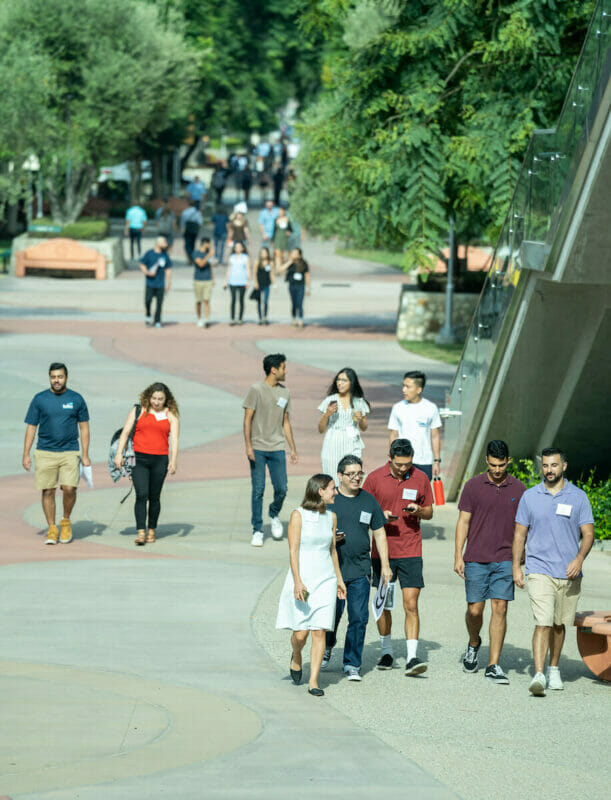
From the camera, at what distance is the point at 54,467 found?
45.7 feet

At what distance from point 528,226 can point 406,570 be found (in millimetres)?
5717

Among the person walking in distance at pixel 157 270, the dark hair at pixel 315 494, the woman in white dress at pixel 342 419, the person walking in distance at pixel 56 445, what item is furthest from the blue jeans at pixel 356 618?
the person walking in distance at pixel 157 270

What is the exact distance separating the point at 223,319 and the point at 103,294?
5756 millimetres

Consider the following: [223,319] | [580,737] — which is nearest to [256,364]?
[223,319]

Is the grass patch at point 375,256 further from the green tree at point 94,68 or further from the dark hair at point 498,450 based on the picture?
the dark hair at point 498,450

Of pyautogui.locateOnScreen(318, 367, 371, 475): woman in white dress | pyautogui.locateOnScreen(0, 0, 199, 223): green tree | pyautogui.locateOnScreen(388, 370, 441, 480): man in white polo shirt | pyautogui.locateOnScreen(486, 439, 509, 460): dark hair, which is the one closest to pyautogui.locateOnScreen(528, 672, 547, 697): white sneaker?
pyautogui.locateOnScreen(486, 439, 509, 460): dark hair

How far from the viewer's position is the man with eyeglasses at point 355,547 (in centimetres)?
994

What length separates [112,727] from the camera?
853cm

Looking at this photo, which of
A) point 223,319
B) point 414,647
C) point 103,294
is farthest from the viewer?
point 103,294

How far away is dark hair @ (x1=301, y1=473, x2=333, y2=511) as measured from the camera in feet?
31.6

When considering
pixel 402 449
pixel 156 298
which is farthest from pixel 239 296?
pixel 402 449

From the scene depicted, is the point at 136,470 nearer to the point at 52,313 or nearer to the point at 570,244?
the point at 570,244

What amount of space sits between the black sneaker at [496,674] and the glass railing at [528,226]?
17.2 feet

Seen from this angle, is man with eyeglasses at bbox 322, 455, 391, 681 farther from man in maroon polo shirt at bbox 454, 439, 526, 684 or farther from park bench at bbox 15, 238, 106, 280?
park bench at bbox 15, 238, 106, 280
